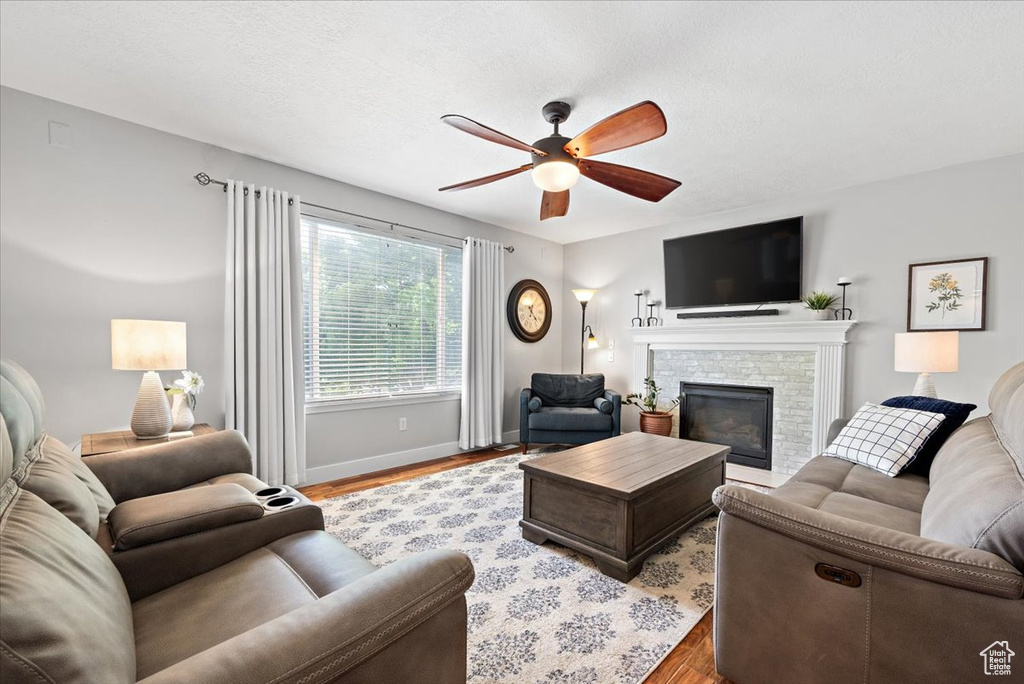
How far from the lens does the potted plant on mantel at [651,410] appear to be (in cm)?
455

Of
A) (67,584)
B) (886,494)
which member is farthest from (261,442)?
(886,494)

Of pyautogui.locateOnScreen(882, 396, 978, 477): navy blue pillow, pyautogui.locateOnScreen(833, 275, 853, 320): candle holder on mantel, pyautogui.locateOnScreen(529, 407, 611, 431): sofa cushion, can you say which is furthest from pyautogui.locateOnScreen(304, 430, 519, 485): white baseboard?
pyautogui.locateOnScreen(833, 275, 853, 320): candle holder on mantel

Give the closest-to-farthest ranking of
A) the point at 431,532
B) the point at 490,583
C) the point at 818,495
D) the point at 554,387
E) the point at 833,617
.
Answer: the point at 833,617
the point at 818,495
the point at 490,583
the point at 431,532
the point at 554,387

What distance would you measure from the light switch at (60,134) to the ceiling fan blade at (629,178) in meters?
3.00

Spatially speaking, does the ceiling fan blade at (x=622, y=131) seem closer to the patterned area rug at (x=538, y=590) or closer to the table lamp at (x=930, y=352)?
the patterned area rug at (x=538, y=590)

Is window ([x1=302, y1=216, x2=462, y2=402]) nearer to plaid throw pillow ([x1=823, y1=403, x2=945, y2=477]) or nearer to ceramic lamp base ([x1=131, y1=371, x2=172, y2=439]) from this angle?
ceramic lamp base ([x1=131, y1=371, x2=172, y2=439])

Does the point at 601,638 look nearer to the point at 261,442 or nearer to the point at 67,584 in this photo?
the point at 67,584

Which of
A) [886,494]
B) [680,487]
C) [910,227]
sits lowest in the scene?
[680,487]

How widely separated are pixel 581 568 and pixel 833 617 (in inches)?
48.8

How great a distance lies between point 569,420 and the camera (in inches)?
175

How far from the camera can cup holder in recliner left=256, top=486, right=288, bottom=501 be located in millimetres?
1684

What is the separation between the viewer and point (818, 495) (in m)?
1.91

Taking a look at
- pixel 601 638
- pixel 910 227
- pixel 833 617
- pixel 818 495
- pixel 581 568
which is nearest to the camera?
pixel 833 617

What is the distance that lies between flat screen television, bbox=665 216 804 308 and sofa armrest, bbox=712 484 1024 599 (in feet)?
10.7
